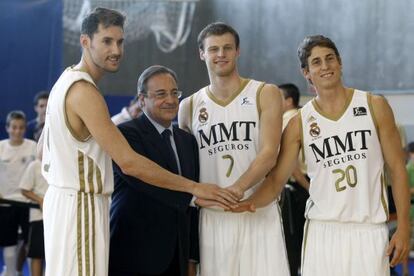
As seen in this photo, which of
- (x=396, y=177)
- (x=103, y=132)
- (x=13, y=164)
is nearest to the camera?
(x=103, y=132)

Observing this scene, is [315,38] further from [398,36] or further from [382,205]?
[398,36]

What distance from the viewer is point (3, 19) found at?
37.8 feet

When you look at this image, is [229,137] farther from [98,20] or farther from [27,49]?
[27,49]

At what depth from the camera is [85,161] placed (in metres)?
4.04

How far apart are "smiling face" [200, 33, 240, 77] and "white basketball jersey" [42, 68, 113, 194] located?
3.15 ft

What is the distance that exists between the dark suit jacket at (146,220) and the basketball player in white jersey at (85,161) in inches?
10.8

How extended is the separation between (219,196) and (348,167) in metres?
0.75

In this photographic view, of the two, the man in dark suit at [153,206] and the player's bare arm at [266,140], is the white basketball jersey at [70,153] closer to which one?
the man in dark suit at [153,206]

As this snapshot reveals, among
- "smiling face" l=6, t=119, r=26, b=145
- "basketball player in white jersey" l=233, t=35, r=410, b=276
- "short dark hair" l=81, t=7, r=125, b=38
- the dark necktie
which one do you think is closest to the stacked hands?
"basketball player in white jersey" l=233, t=35, r=410, b=276

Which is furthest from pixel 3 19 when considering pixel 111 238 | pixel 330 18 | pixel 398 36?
pixel 111 238

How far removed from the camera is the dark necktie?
14.8 feet

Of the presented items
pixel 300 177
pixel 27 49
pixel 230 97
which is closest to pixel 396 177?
pixel 230 97

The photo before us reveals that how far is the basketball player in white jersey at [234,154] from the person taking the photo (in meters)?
4.67

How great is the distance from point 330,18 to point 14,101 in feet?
16.4
